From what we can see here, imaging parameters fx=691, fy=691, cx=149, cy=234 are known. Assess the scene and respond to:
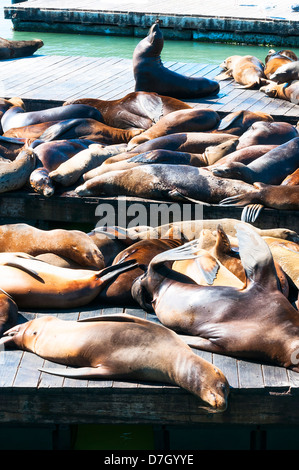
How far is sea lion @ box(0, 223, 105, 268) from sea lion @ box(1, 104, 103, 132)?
9.43 ft

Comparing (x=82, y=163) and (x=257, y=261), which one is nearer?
(x=257, y=261)

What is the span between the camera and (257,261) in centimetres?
382

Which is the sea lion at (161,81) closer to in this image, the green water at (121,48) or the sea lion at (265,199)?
the sea lion at (265,199)

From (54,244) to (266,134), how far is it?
2.90 metres

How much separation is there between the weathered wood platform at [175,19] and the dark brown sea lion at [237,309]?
40.2 feet

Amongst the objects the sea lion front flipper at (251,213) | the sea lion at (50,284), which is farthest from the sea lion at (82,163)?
the sea lion at (50,284)

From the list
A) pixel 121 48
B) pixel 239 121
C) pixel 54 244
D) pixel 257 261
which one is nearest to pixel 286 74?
pixel 239 121

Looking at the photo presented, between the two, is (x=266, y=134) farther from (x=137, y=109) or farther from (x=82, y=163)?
(x=82, y=163)

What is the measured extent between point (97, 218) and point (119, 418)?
8.52 ft

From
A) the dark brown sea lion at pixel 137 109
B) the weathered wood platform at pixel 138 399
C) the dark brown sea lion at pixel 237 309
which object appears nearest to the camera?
the weathered wood platform at pixel 138 399

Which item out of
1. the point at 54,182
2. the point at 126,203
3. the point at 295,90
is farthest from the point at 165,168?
the point at 295,90

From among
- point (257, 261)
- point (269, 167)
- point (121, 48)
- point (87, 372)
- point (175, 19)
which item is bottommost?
point (121, 48)

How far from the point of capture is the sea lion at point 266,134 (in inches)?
264

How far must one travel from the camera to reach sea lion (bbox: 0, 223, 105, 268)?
4621 mm
